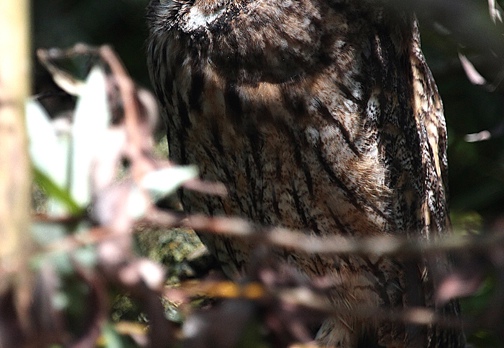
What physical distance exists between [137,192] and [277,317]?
0.58 feet

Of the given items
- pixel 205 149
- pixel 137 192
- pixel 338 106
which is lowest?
pixel 205 149

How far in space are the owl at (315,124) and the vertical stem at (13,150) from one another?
1119mm

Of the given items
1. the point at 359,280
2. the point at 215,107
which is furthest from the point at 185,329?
the point at 359,280

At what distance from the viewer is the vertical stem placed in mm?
658

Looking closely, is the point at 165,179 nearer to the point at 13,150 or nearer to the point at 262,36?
the point at 13,150

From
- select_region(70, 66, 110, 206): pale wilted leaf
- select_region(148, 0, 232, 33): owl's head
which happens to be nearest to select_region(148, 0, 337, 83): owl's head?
select_region(148, 0, 232, 33): owl's head

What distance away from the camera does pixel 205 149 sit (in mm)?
1889

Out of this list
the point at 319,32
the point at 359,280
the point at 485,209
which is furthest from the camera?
the point at 485,209

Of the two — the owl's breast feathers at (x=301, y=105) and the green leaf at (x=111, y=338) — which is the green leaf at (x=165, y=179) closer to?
the green leaf at (x=111, y=338)

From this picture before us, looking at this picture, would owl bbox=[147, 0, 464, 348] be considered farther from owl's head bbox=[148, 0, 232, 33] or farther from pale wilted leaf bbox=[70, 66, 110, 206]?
pale wilted leaf bbox=[70, 66, 110, 206]

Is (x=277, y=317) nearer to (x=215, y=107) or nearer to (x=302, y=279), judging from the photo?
(x=302, y=279)

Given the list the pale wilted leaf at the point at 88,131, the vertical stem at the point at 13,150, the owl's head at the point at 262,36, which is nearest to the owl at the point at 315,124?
the owl's head at the point at 262,36

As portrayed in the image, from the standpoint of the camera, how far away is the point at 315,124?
70.6 inches

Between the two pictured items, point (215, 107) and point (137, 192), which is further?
point (215, 107)
